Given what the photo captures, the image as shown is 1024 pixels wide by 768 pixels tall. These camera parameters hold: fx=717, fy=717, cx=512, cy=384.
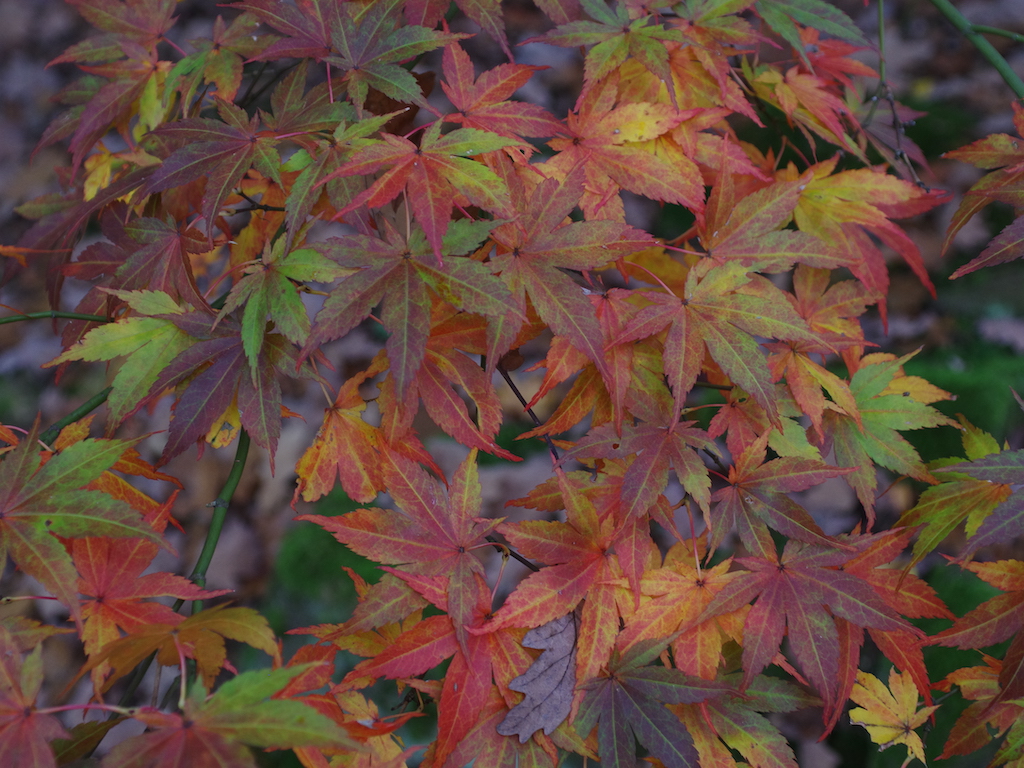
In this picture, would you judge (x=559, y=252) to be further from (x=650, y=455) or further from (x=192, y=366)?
(x=192, y=366)

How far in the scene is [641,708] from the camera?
2.07 feet

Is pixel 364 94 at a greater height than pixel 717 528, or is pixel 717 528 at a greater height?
pixel 364 94

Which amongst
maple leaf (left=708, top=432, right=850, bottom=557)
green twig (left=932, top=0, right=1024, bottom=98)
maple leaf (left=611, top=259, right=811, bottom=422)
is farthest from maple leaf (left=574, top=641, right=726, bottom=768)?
green twig (left=932, top=0, right=1024, bottom=98)

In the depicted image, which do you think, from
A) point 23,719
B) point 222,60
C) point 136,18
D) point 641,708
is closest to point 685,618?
point 641,708

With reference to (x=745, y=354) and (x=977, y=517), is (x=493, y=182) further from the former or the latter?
(x=977, y=517)

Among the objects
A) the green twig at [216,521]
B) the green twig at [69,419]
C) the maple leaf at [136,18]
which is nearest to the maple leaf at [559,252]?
the green twig at [216,521]

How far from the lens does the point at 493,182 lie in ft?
1.99

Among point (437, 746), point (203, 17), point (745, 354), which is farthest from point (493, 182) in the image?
point (203, 17)

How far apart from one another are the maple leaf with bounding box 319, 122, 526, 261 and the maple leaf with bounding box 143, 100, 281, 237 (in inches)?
4.5

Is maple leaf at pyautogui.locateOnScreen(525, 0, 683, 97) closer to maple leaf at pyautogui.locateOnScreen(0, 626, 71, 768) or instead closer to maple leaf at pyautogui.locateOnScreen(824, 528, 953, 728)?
maple leaf at pyautogui.locateOnScreen(824, 528, 953, 728)

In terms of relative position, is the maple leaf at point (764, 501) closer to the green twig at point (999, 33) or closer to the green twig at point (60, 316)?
the green twig at point (999, 33)

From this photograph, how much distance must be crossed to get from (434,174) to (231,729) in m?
0.45

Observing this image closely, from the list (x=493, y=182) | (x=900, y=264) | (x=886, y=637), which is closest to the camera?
(x=493, y=182)

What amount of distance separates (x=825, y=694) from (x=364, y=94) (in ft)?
2.21
